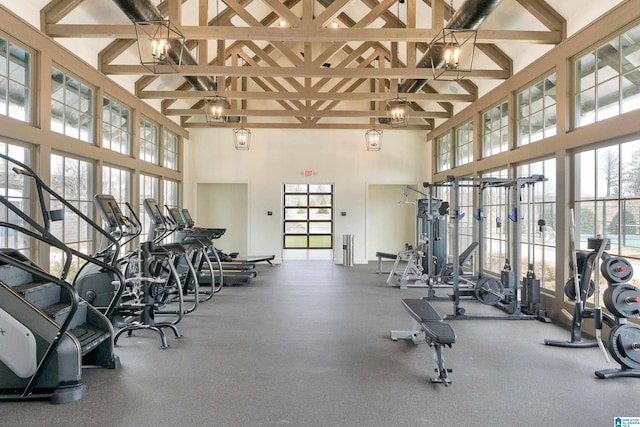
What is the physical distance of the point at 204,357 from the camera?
12.6 ft

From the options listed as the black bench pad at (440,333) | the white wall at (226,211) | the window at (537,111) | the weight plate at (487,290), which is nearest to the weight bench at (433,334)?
the black bench pad at (440,333)

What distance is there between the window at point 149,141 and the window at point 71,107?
2.03 m

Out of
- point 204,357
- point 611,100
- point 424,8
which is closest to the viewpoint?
point 204,357

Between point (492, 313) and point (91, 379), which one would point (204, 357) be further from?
point (492, 313)

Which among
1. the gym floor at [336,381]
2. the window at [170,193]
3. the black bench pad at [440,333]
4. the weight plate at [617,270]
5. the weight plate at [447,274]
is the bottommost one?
the gym floor at [336,381]

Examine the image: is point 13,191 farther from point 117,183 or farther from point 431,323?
point 431,323

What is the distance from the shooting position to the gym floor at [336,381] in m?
2.72

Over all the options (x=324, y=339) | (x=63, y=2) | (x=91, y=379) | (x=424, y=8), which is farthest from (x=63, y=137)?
(x=424, y=8)

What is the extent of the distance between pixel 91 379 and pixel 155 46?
322cm

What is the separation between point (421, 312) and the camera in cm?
391

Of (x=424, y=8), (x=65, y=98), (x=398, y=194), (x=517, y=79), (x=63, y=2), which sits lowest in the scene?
(x=398, y=194)

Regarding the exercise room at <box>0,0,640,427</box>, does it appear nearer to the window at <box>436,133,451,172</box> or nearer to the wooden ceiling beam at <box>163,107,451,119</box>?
the wooden ceiling beam at <box>163,107,451,119</box>

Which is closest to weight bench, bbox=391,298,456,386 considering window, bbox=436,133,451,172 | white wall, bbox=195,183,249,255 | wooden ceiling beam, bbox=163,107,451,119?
wooden ceiling beam, bbox=163,107,451,119

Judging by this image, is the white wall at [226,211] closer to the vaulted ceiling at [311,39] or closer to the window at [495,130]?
the vaulted ceiling at [311,39]
